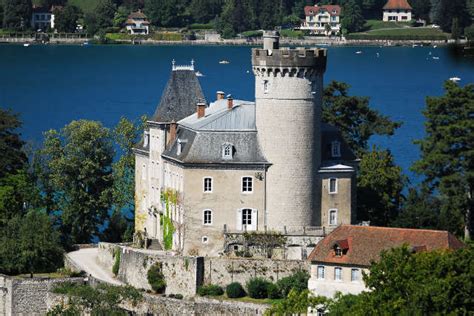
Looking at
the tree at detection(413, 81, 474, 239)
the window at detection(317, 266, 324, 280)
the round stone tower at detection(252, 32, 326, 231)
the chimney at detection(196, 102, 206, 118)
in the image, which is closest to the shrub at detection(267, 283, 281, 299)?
the window at detection(317, 266, 324, 280)

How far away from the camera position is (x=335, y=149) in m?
67.1

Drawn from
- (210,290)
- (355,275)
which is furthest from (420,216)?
(210,290)

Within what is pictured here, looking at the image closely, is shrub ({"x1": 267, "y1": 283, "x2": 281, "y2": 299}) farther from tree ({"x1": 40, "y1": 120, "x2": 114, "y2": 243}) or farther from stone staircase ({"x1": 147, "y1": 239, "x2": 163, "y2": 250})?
tree ({"x1": 40, "y1": 120, "x2": 114, "y2": 243})

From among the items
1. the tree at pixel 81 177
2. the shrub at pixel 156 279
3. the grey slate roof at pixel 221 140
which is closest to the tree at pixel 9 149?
the tree at pixel 81 177

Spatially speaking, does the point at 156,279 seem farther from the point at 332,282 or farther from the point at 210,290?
the point at 332,282

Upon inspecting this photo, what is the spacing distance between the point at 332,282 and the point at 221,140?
9314 mm

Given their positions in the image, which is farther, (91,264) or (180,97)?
(180,97)

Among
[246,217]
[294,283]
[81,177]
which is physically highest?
[81,177]

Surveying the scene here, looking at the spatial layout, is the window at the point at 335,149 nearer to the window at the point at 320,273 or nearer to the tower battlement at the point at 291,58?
the tower battlement at the point at 291,58

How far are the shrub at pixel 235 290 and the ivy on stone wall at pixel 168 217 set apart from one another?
6.07 m

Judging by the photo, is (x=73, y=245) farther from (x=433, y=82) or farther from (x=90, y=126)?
(x=433, y=82)

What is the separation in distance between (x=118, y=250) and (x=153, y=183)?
4513mm

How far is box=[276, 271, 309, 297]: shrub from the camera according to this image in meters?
60.6

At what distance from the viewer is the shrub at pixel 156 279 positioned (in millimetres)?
63719
